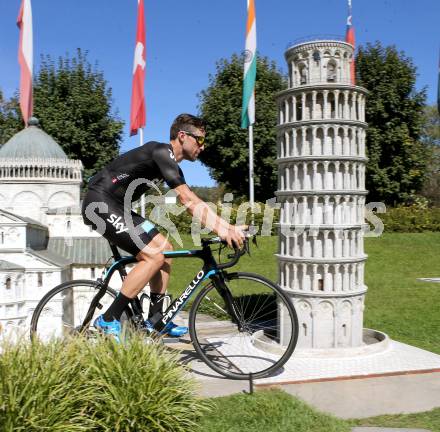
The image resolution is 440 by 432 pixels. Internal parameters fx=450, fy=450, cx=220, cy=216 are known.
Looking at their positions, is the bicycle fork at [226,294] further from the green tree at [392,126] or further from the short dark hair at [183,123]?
the green tree at [392,126]

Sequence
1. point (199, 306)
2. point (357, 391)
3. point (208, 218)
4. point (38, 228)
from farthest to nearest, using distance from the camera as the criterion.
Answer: point (38, 228) → point (357, 391) → point (199, 306) → point (208, 218)

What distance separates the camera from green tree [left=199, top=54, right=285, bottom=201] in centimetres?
4550

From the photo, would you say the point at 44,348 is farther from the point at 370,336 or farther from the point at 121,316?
the point at 370,336

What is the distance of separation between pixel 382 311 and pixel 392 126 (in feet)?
105

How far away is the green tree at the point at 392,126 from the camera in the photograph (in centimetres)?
4294

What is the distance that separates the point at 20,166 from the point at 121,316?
23.3m

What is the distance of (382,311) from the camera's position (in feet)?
51.8

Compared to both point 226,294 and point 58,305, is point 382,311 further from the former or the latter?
point 58,305

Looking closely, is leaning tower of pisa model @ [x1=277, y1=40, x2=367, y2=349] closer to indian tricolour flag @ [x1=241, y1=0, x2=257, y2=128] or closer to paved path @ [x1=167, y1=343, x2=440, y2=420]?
paved path @ [x1=167, y1=343, x2=440, y2=420]

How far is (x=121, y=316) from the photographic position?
6066 mm

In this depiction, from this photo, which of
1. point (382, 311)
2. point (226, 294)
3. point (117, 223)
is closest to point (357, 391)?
point (226, 294)

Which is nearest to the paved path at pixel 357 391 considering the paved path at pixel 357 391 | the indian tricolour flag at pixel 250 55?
the paved path at pixel 357 391

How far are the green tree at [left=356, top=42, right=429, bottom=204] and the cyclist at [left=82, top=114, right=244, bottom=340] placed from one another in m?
39.2

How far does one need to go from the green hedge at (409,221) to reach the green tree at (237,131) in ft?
43.2
